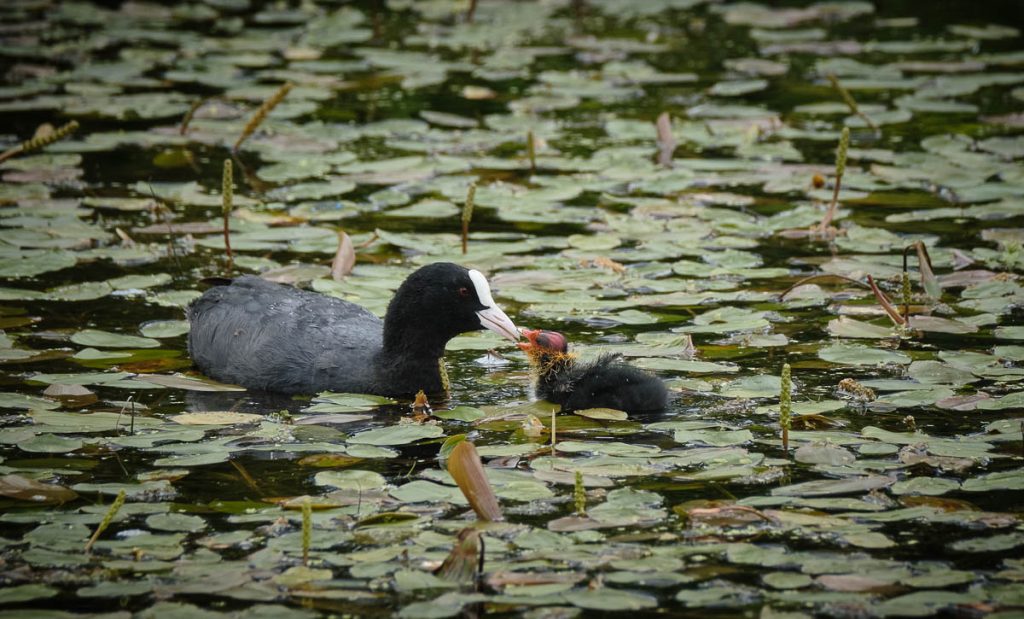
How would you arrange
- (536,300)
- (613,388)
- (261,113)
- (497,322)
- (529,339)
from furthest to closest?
(261,113), (536,300), (497,322), (529,339), (613,388)

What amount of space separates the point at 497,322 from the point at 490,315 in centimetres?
5

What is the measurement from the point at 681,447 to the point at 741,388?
686 millimetres

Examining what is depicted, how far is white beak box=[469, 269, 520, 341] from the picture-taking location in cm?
642

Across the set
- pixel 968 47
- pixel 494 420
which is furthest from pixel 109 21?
pixel 494 420

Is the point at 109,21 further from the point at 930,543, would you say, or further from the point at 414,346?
the point at 930,543

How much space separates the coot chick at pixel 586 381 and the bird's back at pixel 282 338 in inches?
33.2

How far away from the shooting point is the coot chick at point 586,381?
598cm

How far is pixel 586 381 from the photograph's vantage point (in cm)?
611

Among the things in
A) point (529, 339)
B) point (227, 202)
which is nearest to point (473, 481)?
point (529, 339)

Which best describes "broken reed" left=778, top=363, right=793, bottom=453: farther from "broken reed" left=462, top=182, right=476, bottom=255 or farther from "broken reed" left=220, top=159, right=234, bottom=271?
"broken reed" left=220, top=159, right=234, bottom=271

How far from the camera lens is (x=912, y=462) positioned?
5309mm

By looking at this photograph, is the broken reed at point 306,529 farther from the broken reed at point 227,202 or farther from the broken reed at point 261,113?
the broken reed at point 261,113

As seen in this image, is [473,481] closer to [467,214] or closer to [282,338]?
[282,338]

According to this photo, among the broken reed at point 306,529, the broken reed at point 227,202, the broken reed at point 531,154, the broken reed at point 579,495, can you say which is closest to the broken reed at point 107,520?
the broken reed at point 306,529
